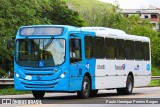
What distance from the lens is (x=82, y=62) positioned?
23.3m

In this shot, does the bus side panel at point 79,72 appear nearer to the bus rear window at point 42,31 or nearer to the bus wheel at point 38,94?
the bus rear window at point 42,31

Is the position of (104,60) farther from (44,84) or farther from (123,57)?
(44,84)

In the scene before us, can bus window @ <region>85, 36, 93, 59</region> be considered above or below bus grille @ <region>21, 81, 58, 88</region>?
above

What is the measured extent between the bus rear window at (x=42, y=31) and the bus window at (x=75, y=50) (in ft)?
2.14

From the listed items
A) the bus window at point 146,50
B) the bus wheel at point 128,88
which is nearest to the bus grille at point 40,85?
the bus wheel at point 128,88

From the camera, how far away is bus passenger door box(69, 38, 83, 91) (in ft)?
73.4

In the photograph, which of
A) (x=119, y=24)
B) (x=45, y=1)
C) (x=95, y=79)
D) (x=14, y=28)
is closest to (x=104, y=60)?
(x=95, y=79)

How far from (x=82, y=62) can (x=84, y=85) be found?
896mm

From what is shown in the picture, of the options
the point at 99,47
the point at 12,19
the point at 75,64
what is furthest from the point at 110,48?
the point at 12,19

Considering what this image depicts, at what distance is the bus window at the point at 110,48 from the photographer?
26.0m

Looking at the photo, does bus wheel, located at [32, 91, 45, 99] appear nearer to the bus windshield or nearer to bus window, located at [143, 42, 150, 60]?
the bus windshield

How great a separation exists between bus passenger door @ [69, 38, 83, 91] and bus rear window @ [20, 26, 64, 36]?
64cm

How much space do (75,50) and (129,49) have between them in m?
6.62

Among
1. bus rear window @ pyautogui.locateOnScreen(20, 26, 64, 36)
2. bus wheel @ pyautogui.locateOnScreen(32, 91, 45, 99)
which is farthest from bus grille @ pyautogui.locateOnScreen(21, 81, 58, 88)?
bus rear window @ pyautogui.locateOnScreen(20, 26, 64, 36)
